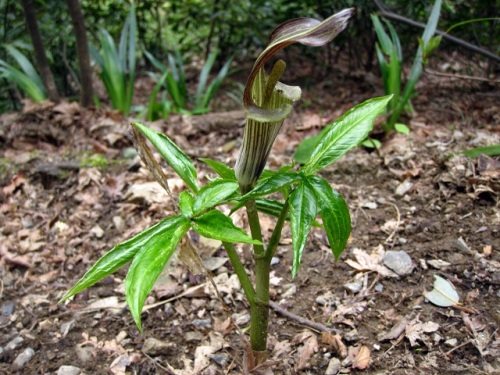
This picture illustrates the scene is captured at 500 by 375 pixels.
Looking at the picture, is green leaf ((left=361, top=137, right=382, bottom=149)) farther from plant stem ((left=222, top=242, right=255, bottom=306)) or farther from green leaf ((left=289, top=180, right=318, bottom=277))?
green leaf ((left=289, top=180, right=318, bottom=277))

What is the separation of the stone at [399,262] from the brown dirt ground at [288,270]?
31 mm

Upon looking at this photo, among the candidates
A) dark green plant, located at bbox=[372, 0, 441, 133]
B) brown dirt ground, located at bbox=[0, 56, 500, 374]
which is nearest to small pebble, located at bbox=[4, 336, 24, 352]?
brown dirt ground, located at bbox=[0, 56, 500, 374]

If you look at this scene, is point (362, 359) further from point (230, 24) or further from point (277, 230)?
point (230, 24)

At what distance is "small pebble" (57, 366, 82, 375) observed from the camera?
1579mm

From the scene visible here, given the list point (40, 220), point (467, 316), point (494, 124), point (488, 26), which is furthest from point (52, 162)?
point (488, 26)

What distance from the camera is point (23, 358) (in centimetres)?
167

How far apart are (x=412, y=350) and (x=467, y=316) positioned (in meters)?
0.23

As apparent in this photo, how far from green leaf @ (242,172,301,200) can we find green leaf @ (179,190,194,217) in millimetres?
123

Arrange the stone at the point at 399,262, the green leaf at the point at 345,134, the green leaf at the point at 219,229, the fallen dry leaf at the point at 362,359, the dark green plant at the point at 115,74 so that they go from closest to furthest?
the green leaf at the point at 219,229
the green leaf at the point at 345,134
the fallen dry leaf at the point at 362,359
the stone at the point at 399,262
the dark green plant at the point at 115,74

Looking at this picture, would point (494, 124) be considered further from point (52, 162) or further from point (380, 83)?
point (52, 162)

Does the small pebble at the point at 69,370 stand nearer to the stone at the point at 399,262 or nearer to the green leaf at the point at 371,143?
the stone at the point at 399,262

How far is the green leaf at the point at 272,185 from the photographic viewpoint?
1034 mm

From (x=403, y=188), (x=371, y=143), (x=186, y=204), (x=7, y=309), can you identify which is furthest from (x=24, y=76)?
(x=186, y=204)

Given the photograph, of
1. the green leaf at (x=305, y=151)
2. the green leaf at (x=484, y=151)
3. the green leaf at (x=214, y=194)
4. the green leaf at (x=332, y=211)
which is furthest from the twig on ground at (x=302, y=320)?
the green leaf at (x=484, y=151)
